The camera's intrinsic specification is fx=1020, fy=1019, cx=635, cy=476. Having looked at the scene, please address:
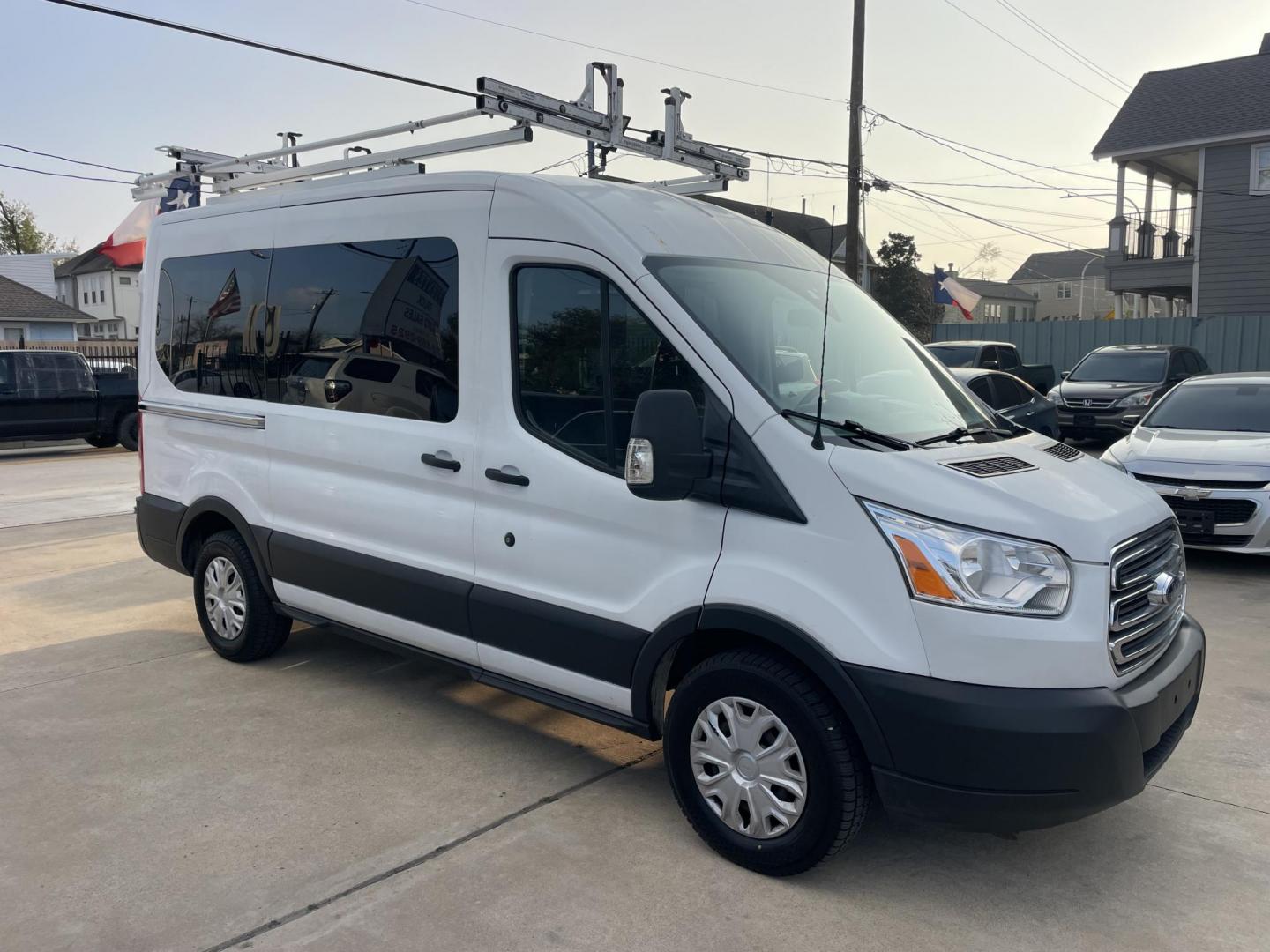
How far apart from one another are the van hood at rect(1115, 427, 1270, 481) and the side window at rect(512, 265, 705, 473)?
18.6ft

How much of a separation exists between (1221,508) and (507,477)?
5918 millimetres

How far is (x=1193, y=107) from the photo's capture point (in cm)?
2409

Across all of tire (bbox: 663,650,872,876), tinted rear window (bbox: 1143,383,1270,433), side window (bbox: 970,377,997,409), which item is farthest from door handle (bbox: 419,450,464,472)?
tinted rear window (bbox: 1143,383,1270,433)

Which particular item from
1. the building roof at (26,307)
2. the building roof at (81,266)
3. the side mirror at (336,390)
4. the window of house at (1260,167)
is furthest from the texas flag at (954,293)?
the building roof at (81,266)

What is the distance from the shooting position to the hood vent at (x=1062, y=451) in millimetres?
3850

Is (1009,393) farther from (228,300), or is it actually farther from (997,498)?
(997,498)

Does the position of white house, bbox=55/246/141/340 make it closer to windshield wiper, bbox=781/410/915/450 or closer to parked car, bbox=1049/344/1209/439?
parked car, bbox=1049/344/1209/439

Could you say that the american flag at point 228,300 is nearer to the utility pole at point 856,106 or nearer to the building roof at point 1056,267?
the utility pole at point 856,106

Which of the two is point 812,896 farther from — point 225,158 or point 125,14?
point 125,14

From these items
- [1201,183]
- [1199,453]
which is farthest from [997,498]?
[1201,183]

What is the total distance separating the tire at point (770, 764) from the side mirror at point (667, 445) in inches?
24.1

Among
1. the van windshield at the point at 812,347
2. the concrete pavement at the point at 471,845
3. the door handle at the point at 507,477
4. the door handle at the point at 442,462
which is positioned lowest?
the concrete pavement at the point at 471,845

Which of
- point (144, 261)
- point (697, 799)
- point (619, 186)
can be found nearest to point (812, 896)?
point (697, 799)

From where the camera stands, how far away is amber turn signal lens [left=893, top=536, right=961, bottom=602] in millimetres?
2961
